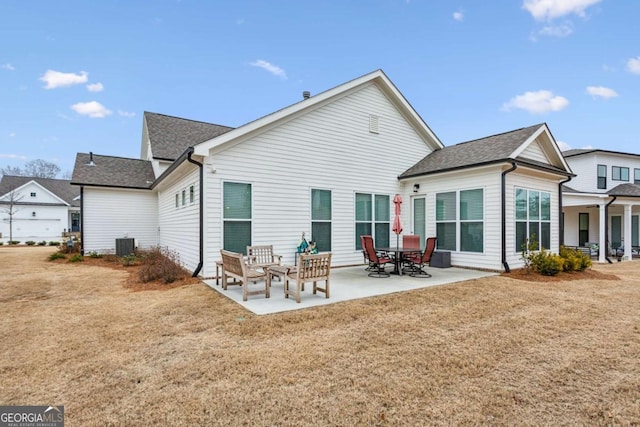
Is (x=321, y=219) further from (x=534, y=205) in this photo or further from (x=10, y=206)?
(x=10, y=206)

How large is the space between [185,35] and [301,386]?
15.4 metres

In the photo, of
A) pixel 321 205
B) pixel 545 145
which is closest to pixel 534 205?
pixel 545 145

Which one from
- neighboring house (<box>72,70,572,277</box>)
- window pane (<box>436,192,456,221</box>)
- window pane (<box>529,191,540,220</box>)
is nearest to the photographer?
neighboring house (<box>72,70,572,277</box>)

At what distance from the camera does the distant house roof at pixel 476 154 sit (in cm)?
930

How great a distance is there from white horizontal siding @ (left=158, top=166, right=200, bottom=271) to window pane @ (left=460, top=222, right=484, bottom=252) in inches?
311

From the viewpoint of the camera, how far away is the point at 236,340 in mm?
4043

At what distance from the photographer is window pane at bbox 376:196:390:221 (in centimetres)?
1111

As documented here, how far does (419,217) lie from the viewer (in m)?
11.4

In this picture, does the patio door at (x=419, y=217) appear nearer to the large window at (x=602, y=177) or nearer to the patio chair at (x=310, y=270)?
the patio chair at (x=310, y=270)

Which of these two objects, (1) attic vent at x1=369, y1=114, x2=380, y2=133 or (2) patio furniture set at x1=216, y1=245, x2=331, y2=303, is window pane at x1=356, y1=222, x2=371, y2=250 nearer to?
(1) attic vent at x1=369, y1=114, x2=380, y2=133

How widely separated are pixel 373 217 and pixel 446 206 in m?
2.40

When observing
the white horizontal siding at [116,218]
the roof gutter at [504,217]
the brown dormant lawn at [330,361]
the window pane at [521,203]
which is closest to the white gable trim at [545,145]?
the roof gutter at [504,217]

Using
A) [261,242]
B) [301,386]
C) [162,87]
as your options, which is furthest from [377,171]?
[162,87]

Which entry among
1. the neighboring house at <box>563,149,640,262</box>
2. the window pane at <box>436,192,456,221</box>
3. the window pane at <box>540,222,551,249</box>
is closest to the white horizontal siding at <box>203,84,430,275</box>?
the window pane at <box>436,192,456,221</box>
